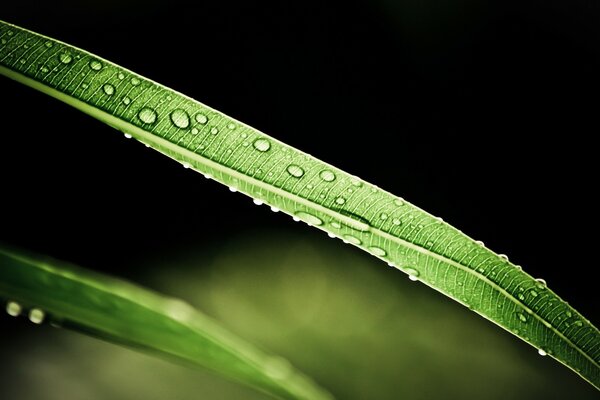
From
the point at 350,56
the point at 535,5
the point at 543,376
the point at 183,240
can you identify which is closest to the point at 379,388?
the point at 543,376

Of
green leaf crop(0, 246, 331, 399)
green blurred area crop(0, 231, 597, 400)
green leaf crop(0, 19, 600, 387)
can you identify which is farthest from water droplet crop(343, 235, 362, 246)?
green blurred area crop(0, 231, 597, 400)

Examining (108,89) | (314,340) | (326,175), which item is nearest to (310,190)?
(326,175)

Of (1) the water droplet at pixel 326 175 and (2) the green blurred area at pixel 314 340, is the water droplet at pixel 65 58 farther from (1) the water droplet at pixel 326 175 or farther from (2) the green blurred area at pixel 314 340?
(2) the green blurred area at pixel 314 340

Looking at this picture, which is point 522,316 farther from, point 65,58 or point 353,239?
point 65,58

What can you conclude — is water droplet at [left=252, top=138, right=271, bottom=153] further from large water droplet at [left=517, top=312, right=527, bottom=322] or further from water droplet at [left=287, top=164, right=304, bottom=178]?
large water droplet at [left=517, top=312, right=527, bottom=322]

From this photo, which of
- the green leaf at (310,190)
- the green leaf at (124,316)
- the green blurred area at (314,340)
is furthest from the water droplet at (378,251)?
the green blurred area at (314,340)
